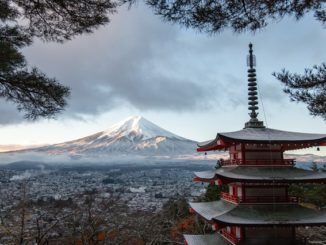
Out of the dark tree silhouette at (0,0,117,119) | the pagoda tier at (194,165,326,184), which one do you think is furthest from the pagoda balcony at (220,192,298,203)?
the dark tree silhouette at (0,0,117,119)

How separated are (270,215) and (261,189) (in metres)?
0.88

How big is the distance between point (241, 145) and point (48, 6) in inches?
277

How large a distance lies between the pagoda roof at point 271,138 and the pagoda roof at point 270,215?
176 cm

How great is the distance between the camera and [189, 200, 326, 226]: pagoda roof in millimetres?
9609

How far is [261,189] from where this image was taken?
34.8ft

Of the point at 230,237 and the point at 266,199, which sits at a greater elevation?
the point at 266,199

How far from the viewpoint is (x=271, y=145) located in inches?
431

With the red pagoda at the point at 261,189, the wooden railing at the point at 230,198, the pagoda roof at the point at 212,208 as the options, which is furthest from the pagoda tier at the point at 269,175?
the pagoda roof at the point at 212,208

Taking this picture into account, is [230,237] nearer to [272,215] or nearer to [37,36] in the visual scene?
[272,215]

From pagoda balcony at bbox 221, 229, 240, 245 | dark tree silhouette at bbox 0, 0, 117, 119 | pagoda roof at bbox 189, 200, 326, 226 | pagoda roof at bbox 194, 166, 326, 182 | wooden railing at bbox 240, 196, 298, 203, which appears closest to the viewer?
dark tree silhouette at bbox 0, 0, 117, 119

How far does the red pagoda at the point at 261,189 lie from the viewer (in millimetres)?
9867

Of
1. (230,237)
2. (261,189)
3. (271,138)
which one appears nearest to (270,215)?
(261,189)

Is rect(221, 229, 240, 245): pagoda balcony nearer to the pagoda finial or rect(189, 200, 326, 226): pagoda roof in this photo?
rect(189, 200, 326, 226): pagoda roof

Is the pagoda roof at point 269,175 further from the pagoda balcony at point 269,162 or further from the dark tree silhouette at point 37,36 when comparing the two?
the dark tree silhouette at point 37,36
